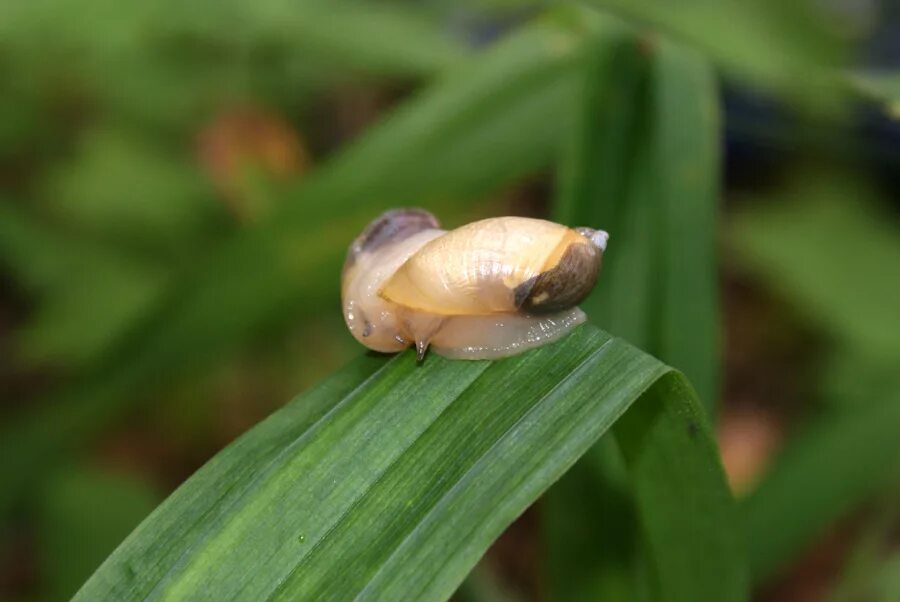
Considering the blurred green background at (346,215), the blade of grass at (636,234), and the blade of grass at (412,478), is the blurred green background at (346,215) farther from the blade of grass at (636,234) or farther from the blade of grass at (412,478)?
the blade of grass at (412,478)

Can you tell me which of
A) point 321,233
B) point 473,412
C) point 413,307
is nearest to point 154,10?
point 321,233

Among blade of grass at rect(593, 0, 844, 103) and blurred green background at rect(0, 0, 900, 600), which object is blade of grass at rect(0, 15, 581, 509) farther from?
blade of grass at rect(593, 0, 844, 103)

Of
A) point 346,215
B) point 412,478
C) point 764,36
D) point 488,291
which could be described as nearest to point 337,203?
point 346,215

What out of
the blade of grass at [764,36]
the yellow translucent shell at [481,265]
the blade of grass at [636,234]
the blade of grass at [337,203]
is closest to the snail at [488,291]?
the yellow translucent shell at [481,265]

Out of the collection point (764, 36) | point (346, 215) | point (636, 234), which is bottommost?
point (346, 215)

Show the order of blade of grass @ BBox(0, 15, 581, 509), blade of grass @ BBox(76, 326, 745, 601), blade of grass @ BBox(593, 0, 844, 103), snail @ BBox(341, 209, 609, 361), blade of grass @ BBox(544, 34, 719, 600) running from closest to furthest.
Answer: blade of grass @ BBox(76, 326, 745, 601) < snail @ BBox(341, 209, 609, 361) < blade of grass @ BBox(544, 34, 719, 600) < blade of grass @ BBox(0, 15, 581, 509) < blade of grass @ BBox(593, 0, 844, 103)

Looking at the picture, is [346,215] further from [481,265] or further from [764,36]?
[764,36]

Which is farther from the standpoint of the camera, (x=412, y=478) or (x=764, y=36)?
(x=764, y=36)

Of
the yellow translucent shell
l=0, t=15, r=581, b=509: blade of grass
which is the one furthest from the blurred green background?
the yellow translucent shell
